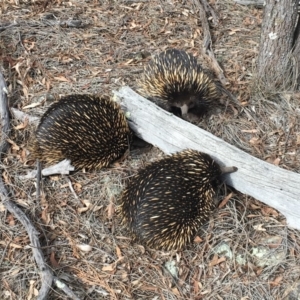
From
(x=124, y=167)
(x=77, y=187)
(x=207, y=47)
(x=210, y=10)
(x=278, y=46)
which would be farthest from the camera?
(x=210, y=10)

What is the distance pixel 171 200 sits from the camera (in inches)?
142

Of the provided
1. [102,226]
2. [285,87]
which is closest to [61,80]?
[102,226]

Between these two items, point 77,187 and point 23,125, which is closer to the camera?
point 77,187

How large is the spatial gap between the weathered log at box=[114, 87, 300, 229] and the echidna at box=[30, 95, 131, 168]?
0.18 meters

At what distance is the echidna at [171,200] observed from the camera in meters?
3.56

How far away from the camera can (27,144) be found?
4.45m

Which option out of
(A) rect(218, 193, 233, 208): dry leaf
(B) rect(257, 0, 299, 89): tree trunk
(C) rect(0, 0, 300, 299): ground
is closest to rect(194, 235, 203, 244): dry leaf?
(C) rect(0, 0, 300, 299): ground

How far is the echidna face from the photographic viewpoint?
11.7ft

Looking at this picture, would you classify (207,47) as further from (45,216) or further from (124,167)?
(45,216)

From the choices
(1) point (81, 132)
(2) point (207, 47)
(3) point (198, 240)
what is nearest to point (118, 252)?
(3) point (198, 240)

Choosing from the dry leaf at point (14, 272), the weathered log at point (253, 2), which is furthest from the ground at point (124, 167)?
the weathered log at point (253, 2)

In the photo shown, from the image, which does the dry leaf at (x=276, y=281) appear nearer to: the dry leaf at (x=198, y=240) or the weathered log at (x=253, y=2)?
the dry leaf at (x=198, y=240)

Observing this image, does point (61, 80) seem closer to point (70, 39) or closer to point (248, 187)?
point (70, 39)

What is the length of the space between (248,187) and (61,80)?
247cm
